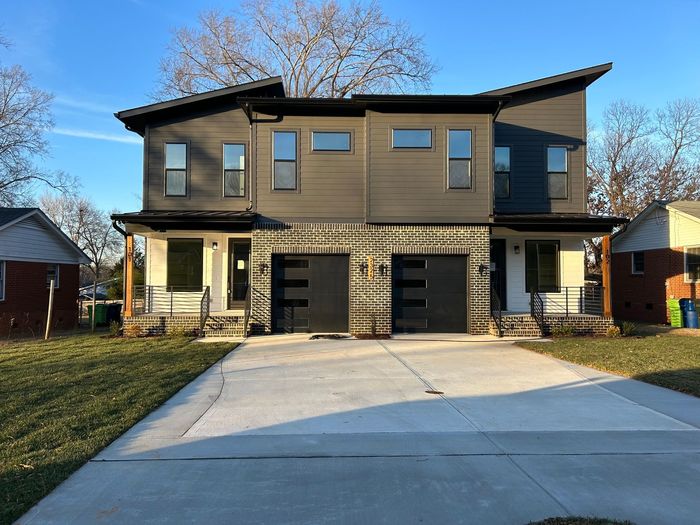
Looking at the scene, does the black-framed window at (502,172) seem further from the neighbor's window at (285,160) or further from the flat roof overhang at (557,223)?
the neighbor's window at (285,160)

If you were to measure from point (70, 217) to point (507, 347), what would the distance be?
177 feet

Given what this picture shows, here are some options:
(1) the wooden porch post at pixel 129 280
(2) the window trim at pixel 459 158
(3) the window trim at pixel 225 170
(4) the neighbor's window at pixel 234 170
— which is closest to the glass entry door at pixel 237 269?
(3) the window trim at pixel 225 170

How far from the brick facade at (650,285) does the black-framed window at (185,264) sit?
18179 millimetres

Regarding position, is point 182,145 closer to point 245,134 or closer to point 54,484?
point 245,134

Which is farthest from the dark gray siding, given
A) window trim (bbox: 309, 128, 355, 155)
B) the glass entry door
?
the glass entry door

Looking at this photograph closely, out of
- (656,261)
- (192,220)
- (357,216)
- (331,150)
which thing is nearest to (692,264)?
(656,261)

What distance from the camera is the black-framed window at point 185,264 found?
1594 centimetres

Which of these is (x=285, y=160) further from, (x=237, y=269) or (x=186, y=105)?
(x=237, y=269)

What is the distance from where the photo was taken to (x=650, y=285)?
21516 millimetres

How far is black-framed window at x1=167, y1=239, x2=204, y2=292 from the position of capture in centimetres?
1594

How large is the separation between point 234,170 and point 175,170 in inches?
71.0

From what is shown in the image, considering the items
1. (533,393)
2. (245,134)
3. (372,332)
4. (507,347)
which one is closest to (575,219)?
(507,347)

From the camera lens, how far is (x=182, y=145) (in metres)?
15.6

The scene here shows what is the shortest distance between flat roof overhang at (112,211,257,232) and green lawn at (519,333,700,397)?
26.8ft
